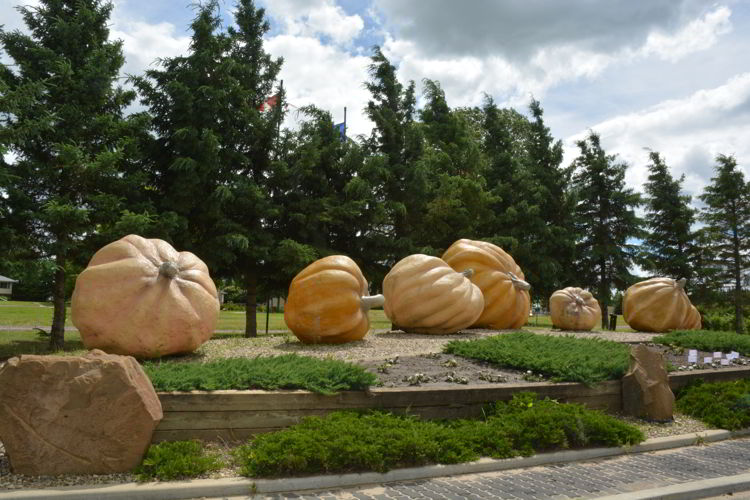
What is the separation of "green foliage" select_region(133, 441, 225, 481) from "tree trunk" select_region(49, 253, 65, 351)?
8.13m

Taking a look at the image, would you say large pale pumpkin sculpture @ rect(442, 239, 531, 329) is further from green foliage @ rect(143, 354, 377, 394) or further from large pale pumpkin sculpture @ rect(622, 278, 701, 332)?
green foliage @ rect(143, 354, 377, 394)

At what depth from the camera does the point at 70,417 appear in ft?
14.4

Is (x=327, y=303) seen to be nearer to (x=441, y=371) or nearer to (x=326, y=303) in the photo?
(x=326, y=303)

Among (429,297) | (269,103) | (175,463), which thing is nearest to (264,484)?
(175,463)

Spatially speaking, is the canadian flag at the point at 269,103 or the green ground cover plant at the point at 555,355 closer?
the green ground cover plant at the point at 555,355

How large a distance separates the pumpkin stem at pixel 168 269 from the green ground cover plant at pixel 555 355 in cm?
453

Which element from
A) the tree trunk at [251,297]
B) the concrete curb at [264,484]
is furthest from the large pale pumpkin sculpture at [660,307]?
the concrete curb at [264,484]

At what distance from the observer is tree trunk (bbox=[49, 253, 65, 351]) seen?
1128cm

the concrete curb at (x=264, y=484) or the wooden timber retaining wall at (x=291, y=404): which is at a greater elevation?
the wooden timber retaining wall at (x=291, y=404)

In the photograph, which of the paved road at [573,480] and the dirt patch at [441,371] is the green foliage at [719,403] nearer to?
the dirt patch at [441,371]

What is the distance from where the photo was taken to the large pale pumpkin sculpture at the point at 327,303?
941 cm

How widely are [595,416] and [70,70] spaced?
12.2m

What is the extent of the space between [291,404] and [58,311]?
8608 millimetres

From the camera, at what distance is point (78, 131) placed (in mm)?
11773
